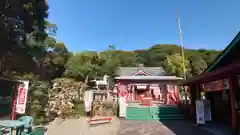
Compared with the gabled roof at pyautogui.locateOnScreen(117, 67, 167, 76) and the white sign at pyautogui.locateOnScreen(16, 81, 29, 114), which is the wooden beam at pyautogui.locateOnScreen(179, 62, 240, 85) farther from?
the gabled roof at pyautogui.locateOnScreen(117, 67, 167, 76)

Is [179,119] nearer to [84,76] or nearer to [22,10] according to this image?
[84,76]

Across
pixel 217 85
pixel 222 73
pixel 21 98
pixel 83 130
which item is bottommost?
pixel 83 130

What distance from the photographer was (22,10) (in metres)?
9.97

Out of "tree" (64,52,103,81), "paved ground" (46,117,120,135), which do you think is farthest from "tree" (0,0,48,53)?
"tree" (64,52,103,81)

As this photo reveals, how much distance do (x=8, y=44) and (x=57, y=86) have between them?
16.0 feet

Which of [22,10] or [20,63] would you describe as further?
[20,63]

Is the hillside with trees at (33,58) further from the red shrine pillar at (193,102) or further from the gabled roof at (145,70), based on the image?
the gabled roof at (145,70)

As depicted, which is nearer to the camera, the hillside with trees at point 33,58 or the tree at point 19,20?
the tree at point 19,20

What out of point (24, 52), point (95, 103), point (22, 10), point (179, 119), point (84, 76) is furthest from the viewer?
point (84, 76)

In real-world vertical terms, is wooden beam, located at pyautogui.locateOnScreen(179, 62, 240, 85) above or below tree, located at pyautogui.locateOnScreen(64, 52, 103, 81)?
below

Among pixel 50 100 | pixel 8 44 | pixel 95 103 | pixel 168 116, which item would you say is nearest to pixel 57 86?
pixel 50 100

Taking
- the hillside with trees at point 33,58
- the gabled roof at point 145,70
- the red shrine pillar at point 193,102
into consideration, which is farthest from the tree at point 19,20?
the gabled roof at point 145,70

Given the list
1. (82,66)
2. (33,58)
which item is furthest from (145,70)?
(33,58)

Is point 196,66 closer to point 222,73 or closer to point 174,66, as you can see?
point 174,66
